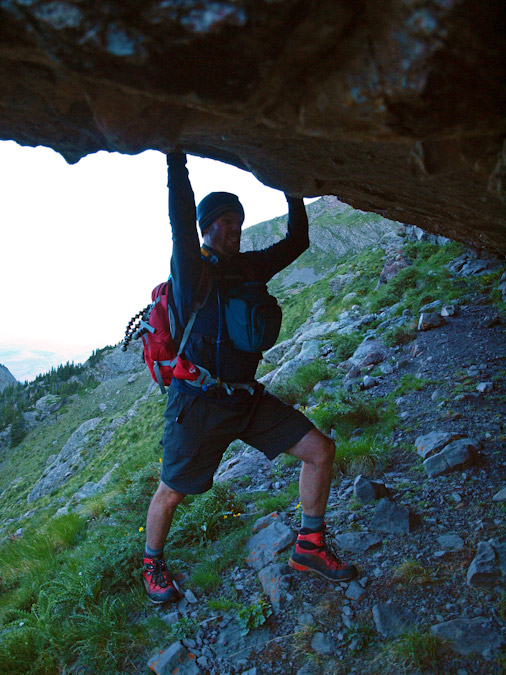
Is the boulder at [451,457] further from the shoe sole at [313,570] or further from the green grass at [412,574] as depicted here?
the shoe sole at [313,570]

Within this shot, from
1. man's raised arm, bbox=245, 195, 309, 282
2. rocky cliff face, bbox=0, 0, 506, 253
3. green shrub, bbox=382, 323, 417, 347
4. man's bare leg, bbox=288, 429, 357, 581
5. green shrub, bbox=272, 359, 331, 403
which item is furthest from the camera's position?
green shrub, bbox=382, 323, 417, 347

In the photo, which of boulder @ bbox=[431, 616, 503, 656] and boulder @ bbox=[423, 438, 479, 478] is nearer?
boulder @ bbox=[431, 616, 503, 656]

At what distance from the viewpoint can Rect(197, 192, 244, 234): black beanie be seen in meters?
3.60

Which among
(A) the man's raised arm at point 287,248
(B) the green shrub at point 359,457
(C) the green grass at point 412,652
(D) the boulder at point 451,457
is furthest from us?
(B) the green shrub at point 359,457

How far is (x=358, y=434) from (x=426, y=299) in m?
5.53

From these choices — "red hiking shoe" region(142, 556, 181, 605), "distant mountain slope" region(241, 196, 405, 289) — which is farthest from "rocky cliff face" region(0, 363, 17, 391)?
"red hiking shoe" region(142, 556, 181, 605)

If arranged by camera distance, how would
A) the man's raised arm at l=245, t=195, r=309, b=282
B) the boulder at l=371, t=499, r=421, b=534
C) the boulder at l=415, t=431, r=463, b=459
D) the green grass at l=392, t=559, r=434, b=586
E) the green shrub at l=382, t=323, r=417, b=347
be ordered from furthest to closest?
the green shrub at l=382, t=323, r=417, b=347, the boulder at l=415, t=431, r=463, b=459, the boulder at l=371, t=499, r=421, b=534, the man's raised arm at l=245, t=195, r=309, b=282, the green grass at l=392, t=559, r=434, b=586

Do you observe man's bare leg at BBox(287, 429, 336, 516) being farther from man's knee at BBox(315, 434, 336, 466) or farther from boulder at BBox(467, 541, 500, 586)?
boulder at BBox(467, 541, 500, 586)

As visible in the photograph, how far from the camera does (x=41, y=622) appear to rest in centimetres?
381

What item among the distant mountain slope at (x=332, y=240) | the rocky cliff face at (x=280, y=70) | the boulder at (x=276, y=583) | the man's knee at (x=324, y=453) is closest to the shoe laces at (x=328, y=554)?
the boulder at (x=276, y=583)

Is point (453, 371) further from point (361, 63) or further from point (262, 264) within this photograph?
point (361, 63)

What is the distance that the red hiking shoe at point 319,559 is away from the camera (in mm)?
3578

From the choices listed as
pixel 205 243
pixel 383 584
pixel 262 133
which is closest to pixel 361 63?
pixel 262 133

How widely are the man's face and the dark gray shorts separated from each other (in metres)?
1.26
